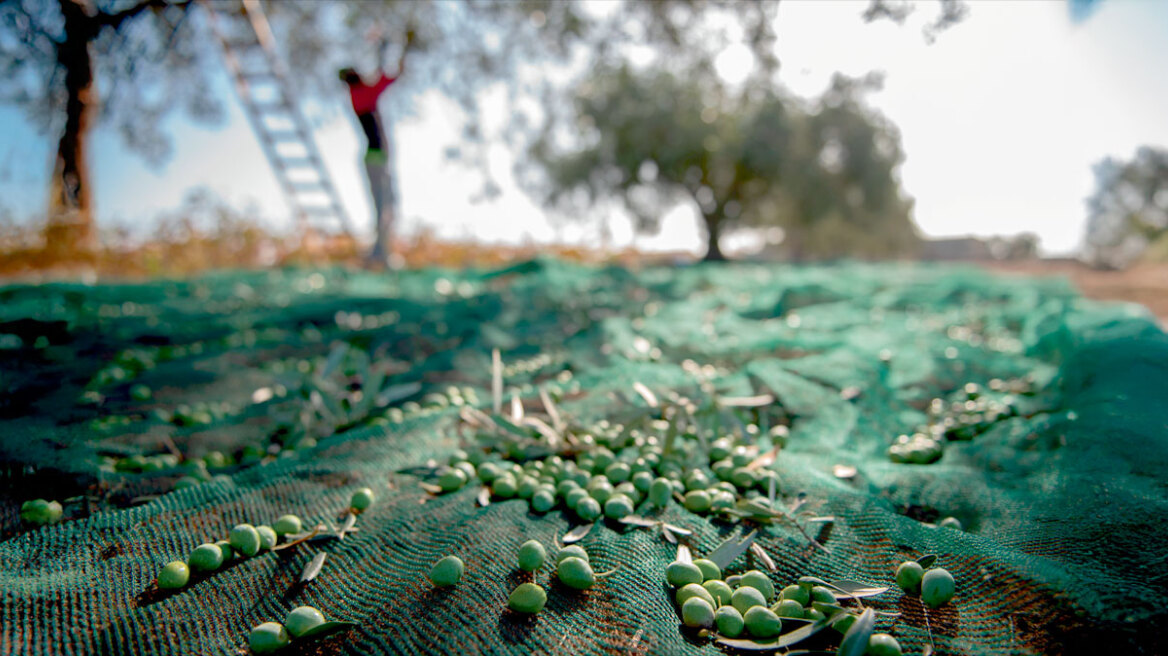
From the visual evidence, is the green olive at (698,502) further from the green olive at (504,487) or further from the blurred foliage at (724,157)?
the blurred foliage at (724,157)

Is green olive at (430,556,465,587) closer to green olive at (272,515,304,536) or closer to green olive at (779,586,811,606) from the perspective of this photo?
green olive at (272,515,304,536)

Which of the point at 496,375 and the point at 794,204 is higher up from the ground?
the point at 794,204

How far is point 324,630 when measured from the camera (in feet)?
3.34

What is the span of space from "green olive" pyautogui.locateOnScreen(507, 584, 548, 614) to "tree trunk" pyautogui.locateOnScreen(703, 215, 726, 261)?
1662 cm

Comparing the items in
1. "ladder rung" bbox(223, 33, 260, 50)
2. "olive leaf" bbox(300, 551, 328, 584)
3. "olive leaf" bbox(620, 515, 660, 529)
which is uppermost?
"ladder rung" bbox(223, 33, 260, 50)

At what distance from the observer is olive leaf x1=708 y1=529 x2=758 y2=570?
128 centimetres

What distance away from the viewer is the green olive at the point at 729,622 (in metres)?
1.06

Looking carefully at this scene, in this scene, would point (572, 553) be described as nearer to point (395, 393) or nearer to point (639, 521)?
point (639, 521)

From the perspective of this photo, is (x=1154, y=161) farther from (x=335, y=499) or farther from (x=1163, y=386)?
(x=335, y=499)

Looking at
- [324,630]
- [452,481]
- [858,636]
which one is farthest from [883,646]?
[452,481]

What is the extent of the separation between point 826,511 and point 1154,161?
26.3 meters

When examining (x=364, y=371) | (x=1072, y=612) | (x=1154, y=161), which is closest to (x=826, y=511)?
(x=1072, y=612)

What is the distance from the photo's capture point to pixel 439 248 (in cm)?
1039

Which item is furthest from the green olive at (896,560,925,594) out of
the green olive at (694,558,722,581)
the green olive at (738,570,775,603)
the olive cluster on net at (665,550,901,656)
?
the green olive at (694,558,722,581)
